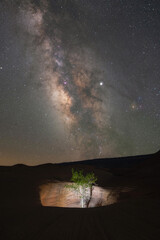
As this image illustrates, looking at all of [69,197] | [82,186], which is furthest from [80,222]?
[69,197]

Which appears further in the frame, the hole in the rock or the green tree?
the hole in the rock

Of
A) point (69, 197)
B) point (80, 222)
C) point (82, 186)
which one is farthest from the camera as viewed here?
point (69, 197)

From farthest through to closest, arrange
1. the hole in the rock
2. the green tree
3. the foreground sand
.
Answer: the hole in the rock → the green tree → the foreground sand

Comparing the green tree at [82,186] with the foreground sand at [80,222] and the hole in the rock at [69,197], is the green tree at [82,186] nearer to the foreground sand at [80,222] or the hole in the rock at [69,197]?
the hole in the rock at [69,197]

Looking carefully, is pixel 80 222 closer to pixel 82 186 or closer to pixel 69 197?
pixel 82 186

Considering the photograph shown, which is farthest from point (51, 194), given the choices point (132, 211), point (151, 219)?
point (151, 219)

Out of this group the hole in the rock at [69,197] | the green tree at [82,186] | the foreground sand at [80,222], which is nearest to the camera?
the foreground sand at [80,222]

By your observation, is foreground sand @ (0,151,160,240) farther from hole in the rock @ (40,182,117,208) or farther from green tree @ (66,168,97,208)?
green tree @ (66,168,97,208)

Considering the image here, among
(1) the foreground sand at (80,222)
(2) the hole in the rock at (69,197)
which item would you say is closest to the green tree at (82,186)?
(2) the hole in the rock at (69,197)

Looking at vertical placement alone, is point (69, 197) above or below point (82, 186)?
below

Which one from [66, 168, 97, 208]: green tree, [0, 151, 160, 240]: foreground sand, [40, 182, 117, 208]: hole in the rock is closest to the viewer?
[0, 151, 160, 240]: foreground sand

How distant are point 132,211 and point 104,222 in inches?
74.8

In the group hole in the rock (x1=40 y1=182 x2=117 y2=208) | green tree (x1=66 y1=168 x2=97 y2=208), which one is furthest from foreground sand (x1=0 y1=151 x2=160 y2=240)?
green tree (x1=66 y1=168 x2=97 y2=208)

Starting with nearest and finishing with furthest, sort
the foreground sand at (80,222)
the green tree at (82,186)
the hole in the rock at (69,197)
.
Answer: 1. the foreground sand at (80,222)
2. the green tree at (82,186)
3. the hole in the rock at (69,197)
